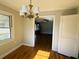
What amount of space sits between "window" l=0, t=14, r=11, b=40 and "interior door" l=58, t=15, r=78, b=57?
264 centimetres

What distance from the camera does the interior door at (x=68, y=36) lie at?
3095mm

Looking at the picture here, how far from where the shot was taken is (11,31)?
3.80 meters

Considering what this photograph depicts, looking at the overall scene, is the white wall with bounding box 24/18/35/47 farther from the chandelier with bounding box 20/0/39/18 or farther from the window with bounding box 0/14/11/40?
the chandelier with bounding box 20/0/39/18

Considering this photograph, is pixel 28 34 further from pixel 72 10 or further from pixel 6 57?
pixel 72 10

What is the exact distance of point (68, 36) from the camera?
3.28 m

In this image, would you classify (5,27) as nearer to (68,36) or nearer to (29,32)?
(29,32)

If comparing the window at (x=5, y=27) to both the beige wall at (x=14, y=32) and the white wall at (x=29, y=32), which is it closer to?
the beige wall at (x=14, y=32)

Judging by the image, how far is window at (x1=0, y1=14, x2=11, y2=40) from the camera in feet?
10.7

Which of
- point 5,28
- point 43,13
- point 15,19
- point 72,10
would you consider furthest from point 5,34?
point 72,10

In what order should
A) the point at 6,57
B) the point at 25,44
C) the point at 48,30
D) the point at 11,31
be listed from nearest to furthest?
1. the point at 6,57
2. the point at 11,31
3. the point at 25,44
4. the point at 48,30

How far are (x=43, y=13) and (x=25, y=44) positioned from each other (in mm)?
2368

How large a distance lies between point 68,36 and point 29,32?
2.40 meters

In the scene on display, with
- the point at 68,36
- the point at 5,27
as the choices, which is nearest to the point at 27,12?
the point at 5,27

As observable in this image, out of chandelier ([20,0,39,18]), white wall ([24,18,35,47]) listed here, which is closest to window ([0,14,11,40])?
white wall ([24,18,35,47])
